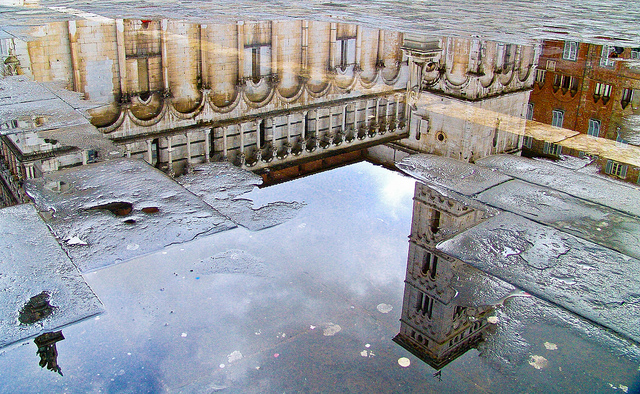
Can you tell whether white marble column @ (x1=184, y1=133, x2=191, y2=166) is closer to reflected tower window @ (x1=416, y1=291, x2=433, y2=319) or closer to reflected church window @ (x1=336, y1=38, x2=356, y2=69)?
reflected tower window @ (x1=416, y1=291, x2=433, y2=319)

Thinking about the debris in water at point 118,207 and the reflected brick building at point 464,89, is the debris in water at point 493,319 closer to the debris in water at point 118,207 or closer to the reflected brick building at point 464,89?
the debris in water at point 118,207

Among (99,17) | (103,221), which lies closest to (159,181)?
(103,221)

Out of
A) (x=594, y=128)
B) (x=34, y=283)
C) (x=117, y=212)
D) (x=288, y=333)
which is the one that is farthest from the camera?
(x=594, y=128)

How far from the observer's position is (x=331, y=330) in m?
4.33

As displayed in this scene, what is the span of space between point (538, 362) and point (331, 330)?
4.74ft

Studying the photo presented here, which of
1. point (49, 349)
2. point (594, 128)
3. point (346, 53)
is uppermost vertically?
point (346, 53)

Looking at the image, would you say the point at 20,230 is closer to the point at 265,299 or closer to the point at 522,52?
the point at 265,299

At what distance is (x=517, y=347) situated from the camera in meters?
4.25

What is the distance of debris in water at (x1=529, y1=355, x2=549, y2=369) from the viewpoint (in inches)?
159

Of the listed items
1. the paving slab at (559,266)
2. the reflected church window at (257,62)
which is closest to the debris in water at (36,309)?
the paving slab at (559,266)

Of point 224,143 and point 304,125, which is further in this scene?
point 304,125

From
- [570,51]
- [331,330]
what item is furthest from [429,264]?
[570,51]

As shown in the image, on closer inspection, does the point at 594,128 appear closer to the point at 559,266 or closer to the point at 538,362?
the point at 559,266

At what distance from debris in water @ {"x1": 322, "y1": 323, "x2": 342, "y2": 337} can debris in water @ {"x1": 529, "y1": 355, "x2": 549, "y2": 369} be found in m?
1.35
